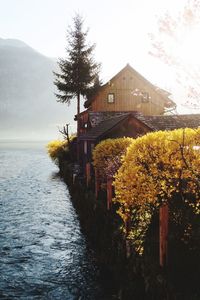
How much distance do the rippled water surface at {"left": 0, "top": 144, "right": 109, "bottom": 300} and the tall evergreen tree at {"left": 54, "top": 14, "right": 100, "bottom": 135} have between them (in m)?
22.3

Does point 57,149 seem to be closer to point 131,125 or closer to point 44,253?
point 131,125

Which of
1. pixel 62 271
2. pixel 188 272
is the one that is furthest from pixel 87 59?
pixel 188 272

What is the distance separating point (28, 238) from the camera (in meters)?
19.5

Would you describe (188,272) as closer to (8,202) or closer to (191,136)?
(191,136)

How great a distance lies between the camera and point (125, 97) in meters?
47.4

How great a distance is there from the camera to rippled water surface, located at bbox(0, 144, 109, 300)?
13.0 meters

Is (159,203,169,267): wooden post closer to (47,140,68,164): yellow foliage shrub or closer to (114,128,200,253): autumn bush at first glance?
(114,128,200,253): autumn bush

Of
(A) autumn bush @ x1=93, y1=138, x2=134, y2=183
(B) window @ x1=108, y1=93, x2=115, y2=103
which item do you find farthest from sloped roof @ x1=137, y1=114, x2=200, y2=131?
(B) window @ x1=108, y1=93, x2=115, y2=103

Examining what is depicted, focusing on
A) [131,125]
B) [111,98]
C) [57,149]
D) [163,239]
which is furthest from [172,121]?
[57,149]

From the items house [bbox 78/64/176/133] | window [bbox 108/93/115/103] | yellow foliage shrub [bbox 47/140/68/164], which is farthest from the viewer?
yellow foliage shrub [bbox 47/140/68/164]

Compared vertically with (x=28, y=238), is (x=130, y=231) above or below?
above

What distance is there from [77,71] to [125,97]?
8.02 m

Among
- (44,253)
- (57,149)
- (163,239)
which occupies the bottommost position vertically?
(44,253)

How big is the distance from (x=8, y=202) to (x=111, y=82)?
2313cm
